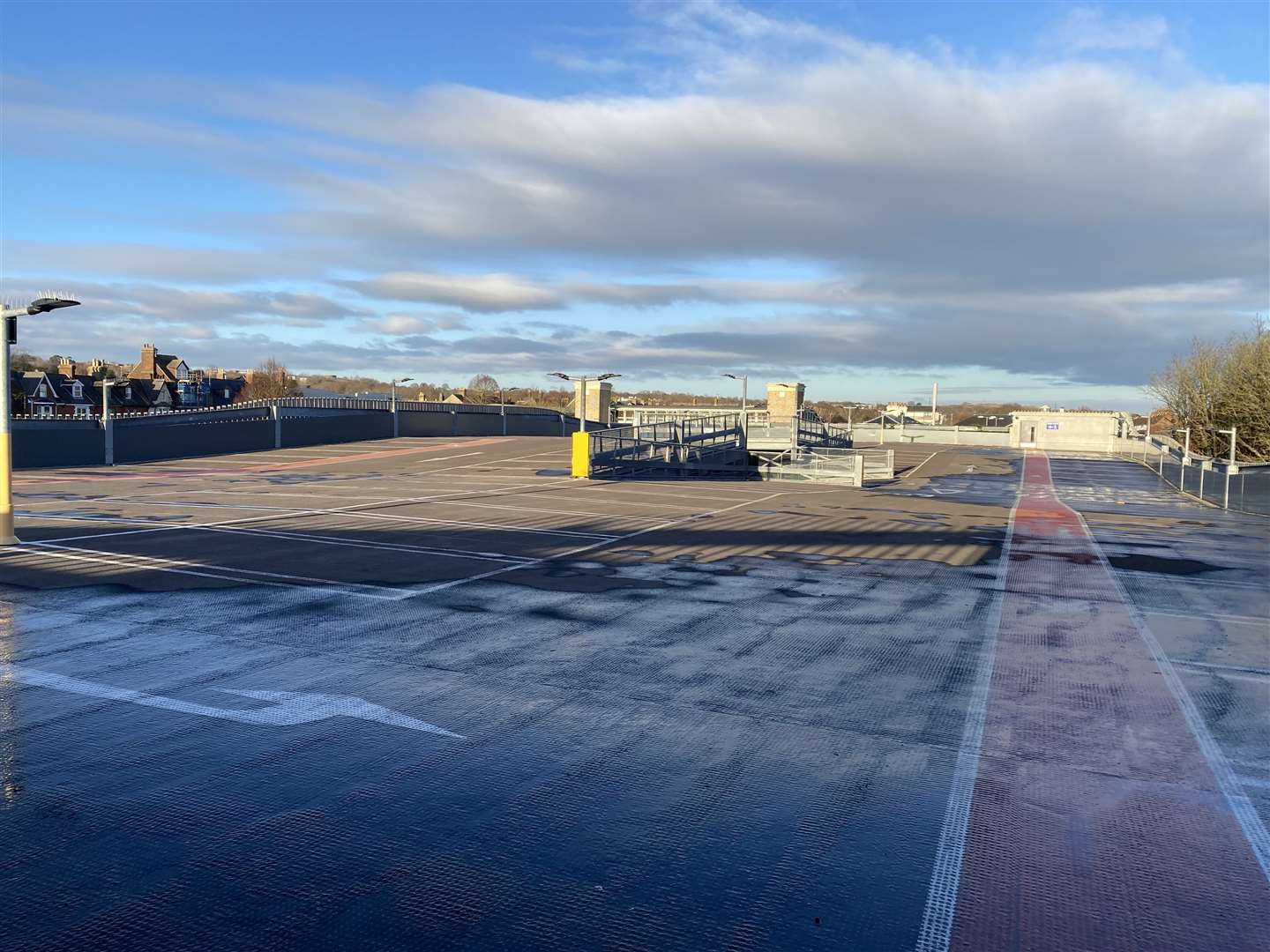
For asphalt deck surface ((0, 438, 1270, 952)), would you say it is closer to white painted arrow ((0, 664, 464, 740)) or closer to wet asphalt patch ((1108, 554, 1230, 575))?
white painted arrow ((0, 664, 464, 740))

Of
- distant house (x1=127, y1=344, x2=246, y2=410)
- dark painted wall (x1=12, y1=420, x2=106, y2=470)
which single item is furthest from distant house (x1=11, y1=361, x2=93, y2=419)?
dark painted wall (x1=12, y1=420, x2=106, y2=470)

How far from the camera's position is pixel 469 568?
550 inches

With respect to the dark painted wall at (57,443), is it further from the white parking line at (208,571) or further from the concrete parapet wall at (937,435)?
the concrete parapet wall at (937,435)

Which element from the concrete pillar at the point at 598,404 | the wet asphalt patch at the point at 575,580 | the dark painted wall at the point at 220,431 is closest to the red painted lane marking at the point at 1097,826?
the wet asphalt patch at the point at 575,580

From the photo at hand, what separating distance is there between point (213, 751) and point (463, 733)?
1659 mm

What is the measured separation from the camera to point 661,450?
3691 centimetres

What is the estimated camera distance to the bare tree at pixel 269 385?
4077 inches

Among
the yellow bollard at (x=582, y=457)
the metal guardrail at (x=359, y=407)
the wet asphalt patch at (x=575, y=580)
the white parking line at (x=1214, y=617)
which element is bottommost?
the white parking line at (x=1214, y=617)

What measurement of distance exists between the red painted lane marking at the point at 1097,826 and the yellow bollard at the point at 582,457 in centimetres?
2272

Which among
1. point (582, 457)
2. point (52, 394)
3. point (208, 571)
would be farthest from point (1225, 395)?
point (52, 394)

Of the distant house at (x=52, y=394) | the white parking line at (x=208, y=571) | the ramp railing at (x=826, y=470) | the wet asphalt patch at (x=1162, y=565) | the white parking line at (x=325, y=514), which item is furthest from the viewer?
the distant house at (x=52, y=394)

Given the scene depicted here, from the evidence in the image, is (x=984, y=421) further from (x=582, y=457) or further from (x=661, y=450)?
(x=582, y=457)

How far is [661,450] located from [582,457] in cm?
571

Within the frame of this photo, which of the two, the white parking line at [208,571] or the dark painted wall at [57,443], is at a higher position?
the dark painted wall at [57,443]
